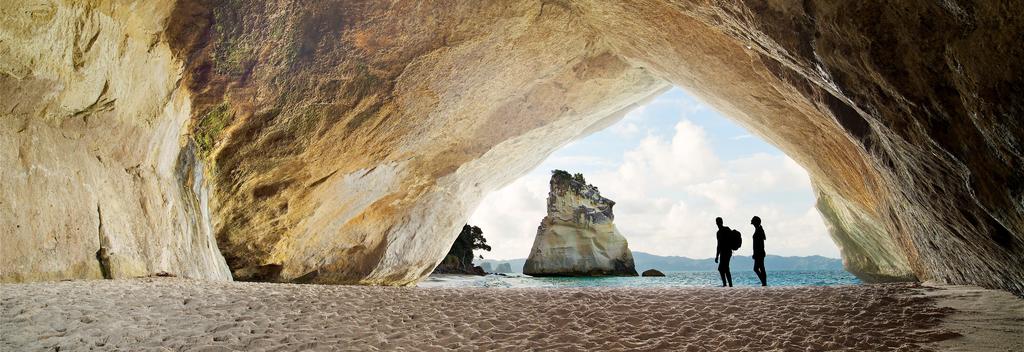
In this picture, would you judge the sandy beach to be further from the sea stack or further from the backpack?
the sea stack

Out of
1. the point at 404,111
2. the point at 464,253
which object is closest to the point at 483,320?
the point at 404,111

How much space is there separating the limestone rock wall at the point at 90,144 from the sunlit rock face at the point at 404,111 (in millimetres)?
21

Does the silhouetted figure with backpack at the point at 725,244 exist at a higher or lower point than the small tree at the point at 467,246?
lower

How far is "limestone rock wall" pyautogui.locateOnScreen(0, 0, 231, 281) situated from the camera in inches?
217

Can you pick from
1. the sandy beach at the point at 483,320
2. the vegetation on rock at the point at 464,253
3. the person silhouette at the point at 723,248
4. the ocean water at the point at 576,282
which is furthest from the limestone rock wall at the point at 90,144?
the vegetation on rock at the point at 464,253

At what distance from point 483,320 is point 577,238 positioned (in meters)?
42.3

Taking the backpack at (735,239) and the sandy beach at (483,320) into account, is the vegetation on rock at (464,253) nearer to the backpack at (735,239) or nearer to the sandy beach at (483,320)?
the backpack at (735,239)

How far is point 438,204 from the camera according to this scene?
13.8m

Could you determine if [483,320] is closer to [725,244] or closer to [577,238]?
[725,244]

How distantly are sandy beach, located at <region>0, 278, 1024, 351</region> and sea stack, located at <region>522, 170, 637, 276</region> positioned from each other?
40.5 meters

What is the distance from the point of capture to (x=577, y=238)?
4647 cm

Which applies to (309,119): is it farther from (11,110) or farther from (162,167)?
(11,110)

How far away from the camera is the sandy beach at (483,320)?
3.77 metres

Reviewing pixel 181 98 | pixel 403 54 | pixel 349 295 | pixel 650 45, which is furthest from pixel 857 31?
pixel 181 98
